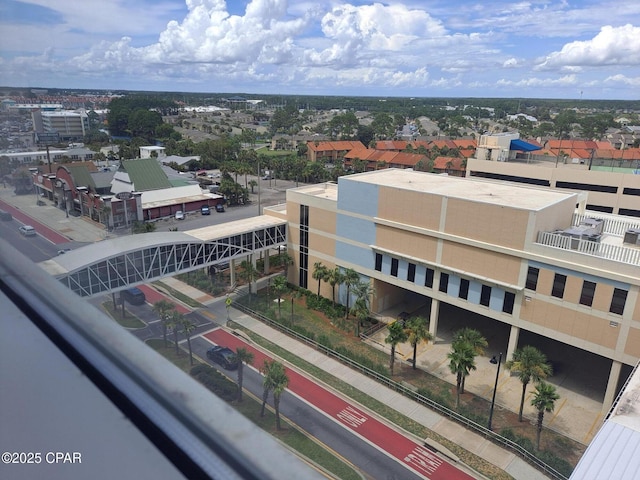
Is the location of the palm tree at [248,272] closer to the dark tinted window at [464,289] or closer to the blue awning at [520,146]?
the dark tinted window at [464,289]

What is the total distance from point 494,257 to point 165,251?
26.1 ft

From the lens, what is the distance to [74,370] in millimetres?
1085

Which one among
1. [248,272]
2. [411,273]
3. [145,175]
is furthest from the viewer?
[145,175]

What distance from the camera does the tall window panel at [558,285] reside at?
9273 mm

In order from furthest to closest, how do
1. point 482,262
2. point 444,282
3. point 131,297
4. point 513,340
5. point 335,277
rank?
point 335,277 → point 444,282 → point 482,262 → point 513,340 → point 131,297

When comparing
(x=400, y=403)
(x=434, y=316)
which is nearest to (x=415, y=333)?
(x=400, y=403)

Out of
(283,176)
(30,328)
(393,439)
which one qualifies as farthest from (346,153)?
(30,328)

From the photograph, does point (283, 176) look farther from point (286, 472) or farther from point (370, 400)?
point (286, 472)

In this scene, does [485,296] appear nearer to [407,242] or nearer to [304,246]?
[407,242]

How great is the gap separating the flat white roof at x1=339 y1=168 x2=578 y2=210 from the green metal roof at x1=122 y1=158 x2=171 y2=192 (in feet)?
45.0

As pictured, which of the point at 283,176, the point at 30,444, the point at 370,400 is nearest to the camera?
the point at 30,444

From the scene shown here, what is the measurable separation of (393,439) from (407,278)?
4984 millimetres

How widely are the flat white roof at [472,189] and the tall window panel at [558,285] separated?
5.15 ft

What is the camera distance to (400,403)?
884 centimetres
